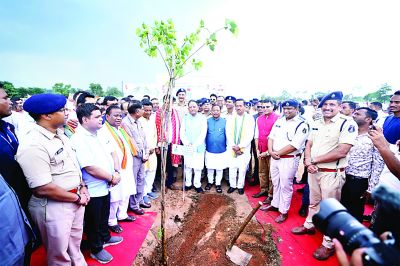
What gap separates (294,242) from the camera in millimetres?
3557

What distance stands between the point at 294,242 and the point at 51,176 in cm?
351

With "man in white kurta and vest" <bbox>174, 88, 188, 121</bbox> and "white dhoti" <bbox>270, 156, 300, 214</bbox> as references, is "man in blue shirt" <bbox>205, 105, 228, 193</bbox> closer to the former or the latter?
"man in white kurta and vest" <bbox>174, 88, 188, 121</bbox>

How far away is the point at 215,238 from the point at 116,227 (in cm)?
165

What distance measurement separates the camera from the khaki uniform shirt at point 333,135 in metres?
3.17

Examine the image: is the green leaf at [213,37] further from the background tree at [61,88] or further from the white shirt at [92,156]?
the background tree at [61,88]

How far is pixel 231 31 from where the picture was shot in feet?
7.75

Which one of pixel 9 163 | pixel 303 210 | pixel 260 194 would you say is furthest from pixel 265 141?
pixel 9 163

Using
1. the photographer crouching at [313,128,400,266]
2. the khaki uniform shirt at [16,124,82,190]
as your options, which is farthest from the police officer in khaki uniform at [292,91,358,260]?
the khaki uniform shirt at [16,124,82,190]

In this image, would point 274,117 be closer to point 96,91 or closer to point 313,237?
point 313,237

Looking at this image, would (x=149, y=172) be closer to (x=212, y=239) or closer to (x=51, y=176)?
(x=212, y=239)

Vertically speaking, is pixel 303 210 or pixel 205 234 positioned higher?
pixel 303 210

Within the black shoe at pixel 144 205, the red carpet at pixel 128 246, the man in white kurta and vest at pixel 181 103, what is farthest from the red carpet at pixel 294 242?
the man in white kurta and vest at pixel 181 103

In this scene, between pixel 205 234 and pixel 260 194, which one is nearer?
pixel 205 234

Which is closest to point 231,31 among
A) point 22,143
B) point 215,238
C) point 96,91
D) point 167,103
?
point 167,103
